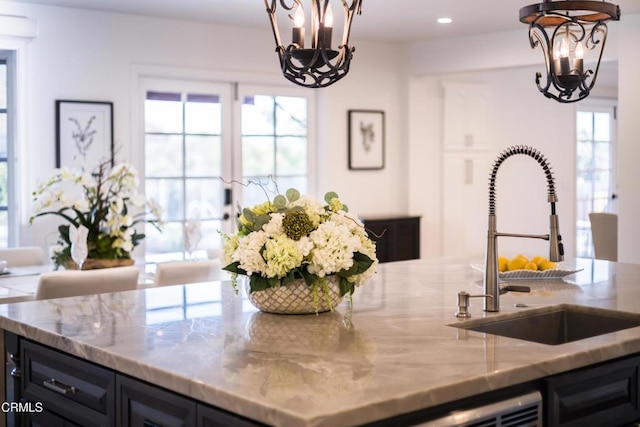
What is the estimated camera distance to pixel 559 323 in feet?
8.90

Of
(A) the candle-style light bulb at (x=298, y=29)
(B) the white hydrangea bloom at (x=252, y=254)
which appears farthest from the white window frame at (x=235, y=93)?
(B) the white hydrangea bloom at (x=252, y=254)

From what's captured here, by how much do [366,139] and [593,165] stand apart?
2732mm

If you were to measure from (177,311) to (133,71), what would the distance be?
4.18 metres

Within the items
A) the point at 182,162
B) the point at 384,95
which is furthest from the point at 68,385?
the point at 384,95

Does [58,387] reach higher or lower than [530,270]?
lower

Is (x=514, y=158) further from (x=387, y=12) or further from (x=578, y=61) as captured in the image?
(x=578, y=61)

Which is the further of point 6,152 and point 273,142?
point 273,142

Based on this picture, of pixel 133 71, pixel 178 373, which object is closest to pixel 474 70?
pixel 133 71

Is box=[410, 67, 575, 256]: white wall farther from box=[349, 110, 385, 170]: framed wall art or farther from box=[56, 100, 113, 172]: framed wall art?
box=[56, 100, 113, 172]: framed wall art

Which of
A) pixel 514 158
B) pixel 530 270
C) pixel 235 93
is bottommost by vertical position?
pixel 530 270

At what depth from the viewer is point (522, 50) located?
23.3 ft

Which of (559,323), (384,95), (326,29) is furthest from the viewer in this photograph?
(384,95)

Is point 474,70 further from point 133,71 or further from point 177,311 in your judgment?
point 177,311

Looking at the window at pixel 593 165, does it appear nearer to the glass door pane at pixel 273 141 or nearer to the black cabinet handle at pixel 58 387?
the glass door pane at pixel 273 141
